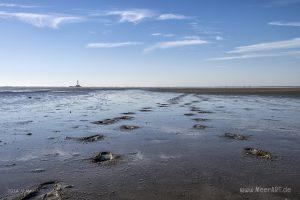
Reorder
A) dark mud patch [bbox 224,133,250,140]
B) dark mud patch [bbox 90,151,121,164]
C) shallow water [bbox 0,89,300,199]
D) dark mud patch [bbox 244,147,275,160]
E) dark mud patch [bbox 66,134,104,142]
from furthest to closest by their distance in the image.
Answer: dark mud patch [bbox 224,133,250,140]
dark mud patch [bbox 66,134,104,142]
dark mud patch [bbox 244,147,275,160]
dark mud patch [bbox 90,151,121,164]
shallow water [bbox 0,89,300,199]

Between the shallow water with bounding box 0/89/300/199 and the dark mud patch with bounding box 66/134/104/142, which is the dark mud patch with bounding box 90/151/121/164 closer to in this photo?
the shallow water with bounding box 0/89/300/199

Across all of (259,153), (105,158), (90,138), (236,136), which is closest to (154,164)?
(105,158)

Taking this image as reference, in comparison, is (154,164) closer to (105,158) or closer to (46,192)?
(105,158)

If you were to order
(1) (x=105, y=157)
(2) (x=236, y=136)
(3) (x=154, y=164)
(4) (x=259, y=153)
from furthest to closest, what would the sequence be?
(2) (x=236, y=136) → (4) (x=259, y=153) → (1) (x=105, y=157) → (3) (x=154, y=164)

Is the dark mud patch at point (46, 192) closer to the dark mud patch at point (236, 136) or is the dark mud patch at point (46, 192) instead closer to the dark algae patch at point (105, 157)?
the dark algae patch at point (105, 157)

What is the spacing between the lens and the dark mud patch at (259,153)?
989 centimetres

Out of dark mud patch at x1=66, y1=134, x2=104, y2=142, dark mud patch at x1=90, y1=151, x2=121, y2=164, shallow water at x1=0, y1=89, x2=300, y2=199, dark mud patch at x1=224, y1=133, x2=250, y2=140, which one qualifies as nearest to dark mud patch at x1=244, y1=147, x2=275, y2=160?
shallow water at x1=0, y1=89, x2=300, y2=199

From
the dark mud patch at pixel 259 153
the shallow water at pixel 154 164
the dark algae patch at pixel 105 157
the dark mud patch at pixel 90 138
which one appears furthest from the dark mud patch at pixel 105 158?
the dark mud patch at pixel 259 153

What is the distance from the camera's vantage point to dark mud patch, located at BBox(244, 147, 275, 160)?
9885 mm

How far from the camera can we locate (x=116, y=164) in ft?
29.7

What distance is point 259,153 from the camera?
33.9 feet

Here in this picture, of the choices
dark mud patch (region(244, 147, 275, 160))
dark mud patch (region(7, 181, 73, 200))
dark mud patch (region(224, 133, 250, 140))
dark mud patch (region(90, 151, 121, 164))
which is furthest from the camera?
dark mud patch (region(224, 133, 250, 140))

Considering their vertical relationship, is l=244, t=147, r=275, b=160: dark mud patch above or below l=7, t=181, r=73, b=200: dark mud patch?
above

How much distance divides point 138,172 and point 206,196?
2279 mm
